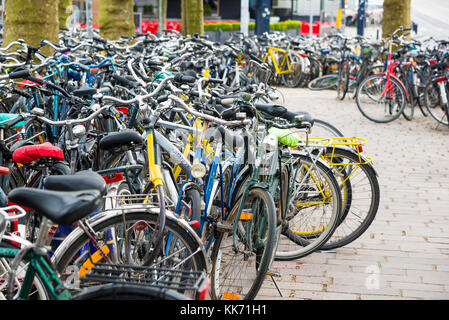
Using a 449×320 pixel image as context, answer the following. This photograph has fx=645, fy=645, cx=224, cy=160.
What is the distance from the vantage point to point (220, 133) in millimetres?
3949

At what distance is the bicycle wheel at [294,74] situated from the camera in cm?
1597

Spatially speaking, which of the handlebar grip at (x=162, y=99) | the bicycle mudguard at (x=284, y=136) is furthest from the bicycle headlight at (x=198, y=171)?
the handlebar grip at (x=162, y=99)

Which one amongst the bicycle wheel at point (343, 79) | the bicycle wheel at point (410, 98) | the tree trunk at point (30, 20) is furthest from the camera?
the bicycle wheel at point (343, 79)

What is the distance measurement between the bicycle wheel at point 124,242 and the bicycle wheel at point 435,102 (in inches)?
295

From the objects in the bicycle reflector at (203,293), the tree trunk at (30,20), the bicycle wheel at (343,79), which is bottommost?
the bicycle wheel at (343,79)

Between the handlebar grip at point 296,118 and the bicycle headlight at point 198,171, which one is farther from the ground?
the handlebar grip at point 296,118

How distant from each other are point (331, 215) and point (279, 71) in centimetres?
1166

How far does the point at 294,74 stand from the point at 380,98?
216 inches

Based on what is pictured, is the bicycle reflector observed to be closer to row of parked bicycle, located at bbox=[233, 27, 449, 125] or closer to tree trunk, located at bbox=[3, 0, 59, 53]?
tree trunk, located at bbox=[3, 0, 59, 53]

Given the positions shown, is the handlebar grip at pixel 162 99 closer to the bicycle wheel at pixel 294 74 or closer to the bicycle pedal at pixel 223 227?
the bicycle pedal at pixel 223 227

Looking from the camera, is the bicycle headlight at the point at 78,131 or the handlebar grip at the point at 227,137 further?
the bicycle headlight at the point at 78,131
